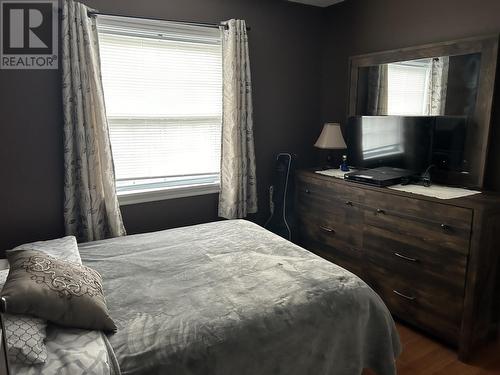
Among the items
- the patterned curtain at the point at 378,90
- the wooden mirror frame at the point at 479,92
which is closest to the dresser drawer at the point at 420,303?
the wooden mirror frame at the point at 479,92

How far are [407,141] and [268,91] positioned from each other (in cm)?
128

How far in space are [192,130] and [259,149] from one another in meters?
0.67

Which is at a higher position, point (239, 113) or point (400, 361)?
point (239, 113)

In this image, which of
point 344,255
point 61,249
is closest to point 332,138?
point 344,255

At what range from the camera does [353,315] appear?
68.2 inches

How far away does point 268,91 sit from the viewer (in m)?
3.39

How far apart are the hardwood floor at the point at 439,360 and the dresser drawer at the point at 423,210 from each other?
78 cm

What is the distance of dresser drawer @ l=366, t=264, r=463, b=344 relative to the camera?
2.26 meters

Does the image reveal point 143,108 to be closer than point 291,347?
No

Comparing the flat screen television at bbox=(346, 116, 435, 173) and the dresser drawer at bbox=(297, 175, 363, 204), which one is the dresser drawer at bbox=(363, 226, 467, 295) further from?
the flat screen television at bbox=(346, 116, 435, 173)

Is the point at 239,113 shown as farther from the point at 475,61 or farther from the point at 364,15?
the point at 475,61

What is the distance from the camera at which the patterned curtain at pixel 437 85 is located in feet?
8.54

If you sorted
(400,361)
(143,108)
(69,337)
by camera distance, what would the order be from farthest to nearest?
(143,108)
(400,361)
(69,337)

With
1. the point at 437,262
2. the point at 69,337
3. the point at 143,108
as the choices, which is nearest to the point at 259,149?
the point at 143,108
